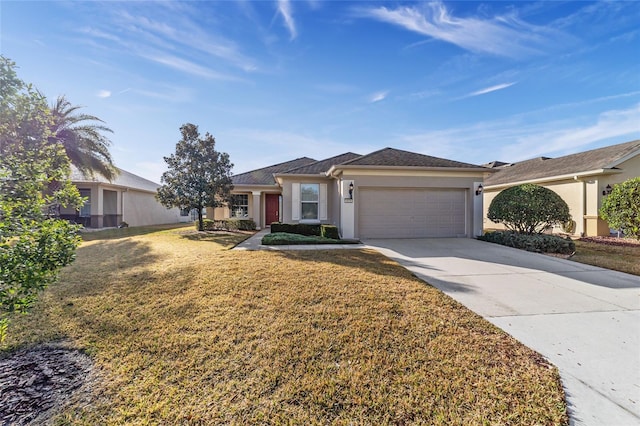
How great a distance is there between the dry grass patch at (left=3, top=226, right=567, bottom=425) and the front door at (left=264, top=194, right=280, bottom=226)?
38.0 ft

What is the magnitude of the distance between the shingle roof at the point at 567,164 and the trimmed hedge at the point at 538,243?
10.9ft

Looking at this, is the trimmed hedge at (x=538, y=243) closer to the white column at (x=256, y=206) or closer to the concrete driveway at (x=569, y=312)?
the concrete driveway at (x=569, y=312)

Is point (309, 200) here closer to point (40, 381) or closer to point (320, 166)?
point (320, 166)

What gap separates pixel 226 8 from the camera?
696cm

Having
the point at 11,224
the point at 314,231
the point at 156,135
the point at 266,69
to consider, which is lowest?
the point at 314,231

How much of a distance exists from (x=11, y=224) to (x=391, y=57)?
10754 millimetres

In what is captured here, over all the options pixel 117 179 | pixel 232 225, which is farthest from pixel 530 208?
pixel 117 179

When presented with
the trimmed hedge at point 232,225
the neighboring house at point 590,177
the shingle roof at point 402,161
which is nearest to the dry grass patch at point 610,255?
the neighboring house at point 590,177

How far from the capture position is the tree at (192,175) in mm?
12320

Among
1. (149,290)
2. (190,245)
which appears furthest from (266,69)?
(149,290)

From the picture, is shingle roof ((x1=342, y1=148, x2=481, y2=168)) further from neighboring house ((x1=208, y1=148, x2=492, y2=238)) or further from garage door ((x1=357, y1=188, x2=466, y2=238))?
garage door ((x1=357, y1=188, x2=466, y2=238))

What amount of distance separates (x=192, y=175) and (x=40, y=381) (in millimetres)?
11227

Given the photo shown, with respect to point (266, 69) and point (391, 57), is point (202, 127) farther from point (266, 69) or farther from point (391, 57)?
point (391, 57)

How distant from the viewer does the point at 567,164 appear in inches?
559
